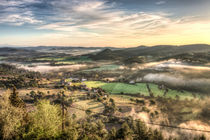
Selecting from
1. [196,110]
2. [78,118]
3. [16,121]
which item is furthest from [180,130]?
[16,121]

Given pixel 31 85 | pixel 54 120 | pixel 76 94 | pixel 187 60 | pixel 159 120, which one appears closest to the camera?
pixel 54 120

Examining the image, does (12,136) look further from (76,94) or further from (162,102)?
(162,102)

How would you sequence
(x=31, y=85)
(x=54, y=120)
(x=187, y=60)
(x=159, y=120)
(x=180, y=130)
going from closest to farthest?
1. (x=54, y=120)
2. (x=180, y=130)
3. (x=159, y=120)
4. (x=31, y=85)
5. (x=187, y=60)

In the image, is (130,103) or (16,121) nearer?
(16,121)

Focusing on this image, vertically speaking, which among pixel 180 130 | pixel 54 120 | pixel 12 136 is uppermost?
pixel 54 120

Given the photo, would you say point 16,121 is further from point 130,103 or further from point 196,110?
point 196,110

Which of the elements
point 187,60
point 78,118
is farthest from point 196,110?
point 187,60

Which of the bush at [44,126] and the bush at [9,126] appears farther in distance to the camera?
the bush at [9,126]

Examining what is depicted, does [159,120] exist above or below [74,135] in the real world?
below

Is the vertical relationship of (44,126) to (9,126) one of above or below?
below

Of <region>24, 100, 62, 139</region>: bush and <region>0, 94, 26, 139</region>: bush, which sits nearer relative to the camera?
<region>24, 100, 62, 139</region>: bush
